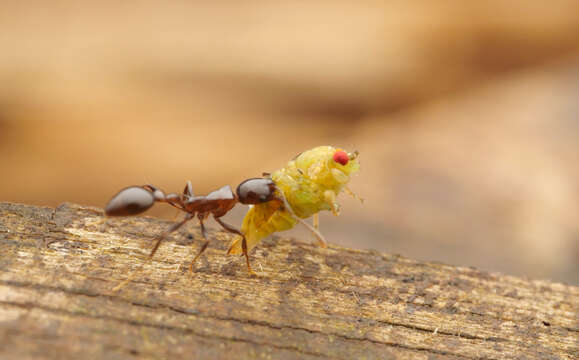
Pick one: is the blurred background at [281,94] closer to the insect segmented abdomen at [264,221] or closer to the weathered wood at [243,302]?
the insect segmented abdomen at [264,221]

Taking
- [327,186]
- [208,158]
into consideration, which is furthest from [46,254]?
[208,158]

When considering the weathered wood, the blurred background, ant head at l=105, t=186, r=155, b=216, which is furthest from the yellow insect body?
the blurred background

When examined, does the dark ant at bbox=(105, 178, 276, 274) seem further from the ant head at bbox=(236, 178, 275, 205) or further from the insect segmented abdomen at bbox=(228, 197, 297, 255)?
the insect segmented abdomen at bbox=(228, 197, 297, 255)

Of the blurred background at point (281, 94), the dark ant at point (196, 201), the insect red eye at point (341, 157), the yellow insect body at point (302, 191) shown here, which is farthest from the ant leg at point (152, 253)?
the blurred background at point (281, 94)

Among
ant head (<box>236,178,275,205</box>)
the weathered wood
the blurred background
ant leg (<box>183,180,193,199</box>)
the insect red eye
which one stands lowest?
the weathered wood

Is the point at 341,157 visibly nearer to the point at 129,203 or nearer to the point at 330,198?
A: the point at 330,198
